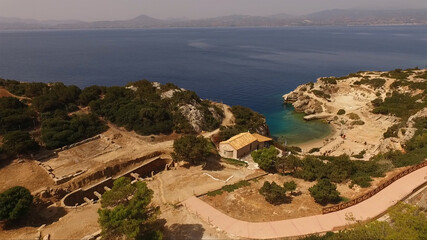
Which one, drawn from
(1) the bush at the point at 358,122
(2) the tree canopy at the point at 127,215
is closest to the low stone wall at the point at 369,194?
(2) the tree canopy at the point at 127,215

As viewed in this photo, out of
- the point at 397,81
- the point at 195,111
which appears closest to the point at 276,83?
the point at 397,81

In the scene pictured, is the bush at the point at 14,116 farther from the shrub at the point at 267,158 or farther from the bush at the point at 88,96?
the shrub at the point at 267,158

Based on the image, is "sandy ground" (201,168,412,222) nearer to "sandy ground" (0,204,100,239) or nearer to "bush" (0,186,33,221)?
"sandy ground" (0,204,100,239)

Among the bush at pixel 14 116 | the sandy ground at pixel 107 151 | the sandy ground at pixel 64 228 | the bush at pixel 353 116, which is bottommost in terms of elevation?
the bush at pixel 353 116

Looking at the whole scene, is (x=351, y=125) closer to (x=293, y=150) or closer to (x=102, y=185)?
(x=293, y=150)

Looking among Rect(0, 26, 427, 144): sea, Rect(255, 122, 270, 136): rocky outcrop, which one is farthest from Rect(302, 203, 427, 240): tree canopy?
Rect(0, 26, 427, 144): sea

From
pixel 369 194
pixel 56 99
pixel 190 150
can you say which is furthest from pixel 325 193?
pixel 56 99

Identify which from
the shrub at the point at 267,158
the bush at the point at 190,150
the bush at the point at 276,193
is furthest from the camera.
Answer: the bush at the point at 190,150

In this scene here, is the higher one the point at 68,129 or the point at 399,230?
the point at 399,230
